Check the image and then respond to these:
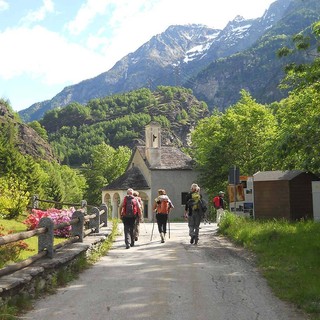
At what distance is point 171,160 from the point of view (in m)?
47.6

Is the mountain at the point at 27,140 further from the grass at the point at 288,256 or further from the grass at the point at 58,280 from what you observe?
the grass at the point at 58,280

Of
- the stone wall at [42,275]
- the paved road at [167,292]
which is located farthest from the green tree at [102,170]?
the stone wall at [42,275]

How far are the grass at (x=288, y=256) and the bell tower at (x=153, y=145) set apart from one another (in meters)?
29.6

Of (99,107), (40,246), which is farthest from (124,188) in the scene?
(99,107)

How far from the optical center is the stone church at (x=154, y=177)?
150 ft

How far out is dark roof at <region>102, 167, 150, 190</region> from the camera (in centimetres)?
4600

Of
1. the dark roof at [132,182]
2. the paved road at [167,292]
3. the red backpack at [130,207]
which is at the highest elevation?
the dark roof at [132,182]

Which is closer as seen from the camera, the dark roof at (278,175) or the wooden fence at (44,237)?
the wooden fence at (44,237)

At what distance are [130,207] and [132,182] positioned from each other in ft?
108

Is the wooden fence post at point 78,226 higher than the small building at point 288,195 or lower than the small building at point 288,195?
lower

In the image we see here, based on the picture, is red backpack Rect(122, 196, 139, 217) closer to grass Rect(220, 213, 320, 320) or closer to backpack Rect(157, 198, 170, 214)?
backpack Rect(157, 198, 170, 214)

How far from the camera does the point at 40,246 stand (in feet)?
28.0

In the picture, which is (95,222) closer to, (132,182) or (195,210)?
(195,210)

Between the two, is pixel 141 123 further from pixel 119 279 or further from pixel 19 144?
pixel 119 279
